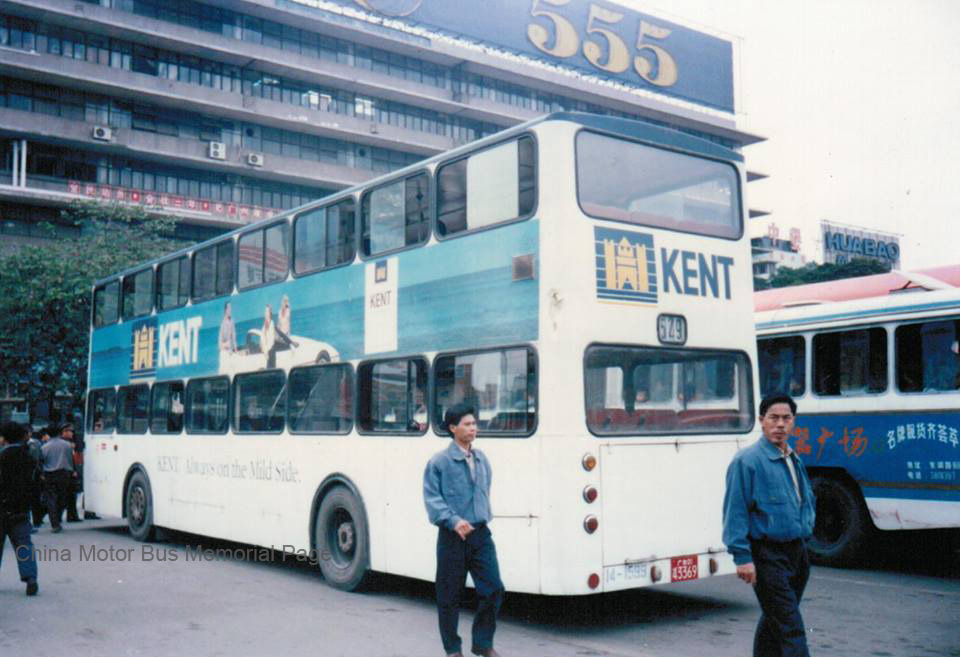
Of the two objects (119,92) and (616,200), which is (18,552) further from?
(119,92)

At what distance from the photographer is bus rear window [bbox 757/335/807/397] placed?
1096cm

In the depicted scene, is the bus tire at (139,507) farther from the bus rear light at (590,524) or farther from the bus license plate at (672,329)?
the bus license plate at (672,329)

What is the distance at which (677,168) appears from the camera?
8.09m

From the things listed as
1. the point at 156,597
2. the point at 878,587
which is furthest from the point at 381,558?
the point at 878,587

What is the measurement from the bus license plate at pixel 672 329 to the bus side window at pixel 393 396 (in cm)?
208

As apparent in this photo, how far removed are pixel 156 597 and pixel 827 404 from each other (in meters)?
7.29

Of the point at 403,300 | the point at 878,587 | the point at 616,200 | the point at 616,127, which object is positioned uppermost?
the point at 616,127

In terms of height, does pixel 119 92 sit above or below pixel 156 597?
above

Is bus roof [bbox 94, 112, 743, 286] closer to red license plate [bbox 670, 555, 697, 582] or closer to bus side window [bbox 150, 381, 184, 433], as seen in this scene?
red license plate [bbox 670, 555, 697, 582]

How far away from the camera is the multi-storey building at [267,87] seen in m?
39.8

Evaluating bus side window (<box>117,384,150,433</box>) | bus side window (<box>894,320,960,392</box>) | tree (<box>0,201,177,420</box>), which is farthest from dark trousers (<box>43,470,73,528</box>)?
bus side window (<box>894,320,960,392</box>)

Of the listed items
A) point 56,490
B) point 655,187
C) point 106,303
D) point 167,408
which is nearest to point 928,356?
point 655,187

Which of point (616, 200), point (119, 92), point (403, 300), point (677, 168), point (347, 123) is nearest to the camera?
point (616, 200)

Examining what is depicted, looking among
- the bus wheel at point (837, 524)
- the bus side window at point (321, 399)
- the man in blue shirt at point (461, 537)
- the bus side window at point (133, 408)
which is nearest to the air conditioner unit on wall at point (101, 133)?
the bus side window at point (133, 408)
